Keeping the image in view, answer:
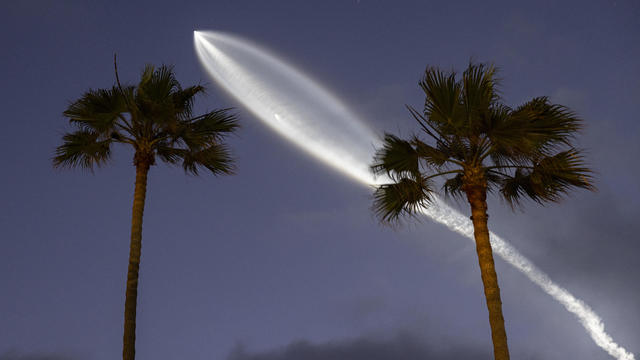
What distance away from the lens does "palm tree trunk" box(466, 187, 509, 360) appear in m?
11.9

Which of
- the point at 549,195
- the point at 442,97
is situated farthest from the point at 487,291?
the point at 442,97

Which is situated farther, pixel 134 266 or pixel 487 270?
pixel 134 266

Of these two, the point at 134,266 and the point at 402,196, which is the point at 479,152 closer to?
the point at 402,196

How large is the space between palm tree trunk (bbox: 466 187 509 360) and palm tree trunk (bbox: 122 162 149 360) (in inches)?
326

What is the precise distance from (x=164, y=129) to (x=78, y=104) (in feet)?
7.68

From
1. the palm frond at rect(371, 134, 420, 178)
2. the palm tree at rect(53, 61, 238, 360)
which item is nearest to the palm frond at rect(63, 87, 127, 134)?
the palm tree at rect(53, 61, 238, 360)

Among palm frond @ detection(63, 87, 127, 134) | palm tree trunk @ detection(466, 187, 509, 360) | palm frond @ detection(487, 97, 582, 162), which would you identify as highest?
palm frond @ detection(63, 87, 127, 134)

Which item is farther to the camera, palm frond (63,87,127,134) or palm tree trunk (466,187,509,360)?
palm frond (63,87,127,134)

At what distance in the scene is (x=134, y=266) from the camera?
574 inches

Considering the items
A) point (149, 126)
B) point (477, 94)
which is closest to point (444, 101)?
point (477, 94)

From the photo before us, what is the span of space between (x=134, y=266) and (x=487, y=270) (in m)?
8.66

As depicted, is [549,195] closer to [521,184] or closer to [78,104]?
[521,184]

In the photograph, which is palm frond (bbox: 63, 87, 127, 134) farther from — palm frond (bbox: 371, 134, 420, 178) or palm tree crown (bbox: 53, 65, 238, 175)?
palm frond (bbox: 371, 134, 420, 178)

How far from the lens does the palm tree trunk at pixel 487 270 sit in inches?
470
